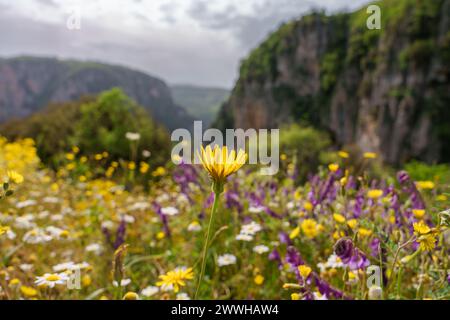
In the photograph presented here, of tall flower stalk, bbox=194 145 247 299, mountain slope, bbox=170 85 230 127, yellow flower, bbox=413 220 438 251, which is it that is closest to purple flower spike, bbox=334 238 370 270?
yellow flower, bbox=413 220 438 251

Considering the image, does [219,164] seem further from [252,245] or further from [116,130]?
[116,130]

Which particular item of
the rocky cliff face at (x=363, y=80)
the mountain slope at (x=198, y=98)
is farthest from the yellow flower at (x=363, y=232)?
the mountain slope at (x=198, y=98)

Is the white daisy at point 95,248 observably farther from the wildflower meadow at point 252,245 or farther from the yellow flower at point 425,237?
the yellow flower at point 425,237

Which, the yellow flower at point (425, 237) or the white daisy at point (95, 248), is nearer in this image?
the yellow flower at point (425, 237)

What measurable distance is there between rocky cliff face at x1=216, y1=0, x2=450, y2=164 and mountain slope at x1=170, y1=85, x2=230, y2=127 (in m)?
103

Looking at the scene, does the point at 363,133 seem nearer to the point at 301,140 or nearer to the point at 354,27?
the point at 354,27

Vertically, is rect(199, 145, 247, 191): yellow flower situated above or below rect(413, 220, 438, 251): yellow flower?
above

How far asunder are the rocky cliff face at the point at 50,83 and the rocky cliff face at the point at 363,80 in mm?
69974

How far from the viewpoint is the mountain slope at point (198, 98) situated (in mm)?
151250

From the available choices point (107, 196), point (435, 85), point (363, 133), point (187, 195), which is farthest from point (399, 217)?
point (363, 133)

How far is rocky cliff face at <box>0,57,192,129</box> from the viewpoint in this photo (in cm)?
10975

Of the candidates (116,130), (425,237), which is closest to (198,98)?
(116,130)

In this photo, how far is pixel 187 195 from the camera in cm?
254

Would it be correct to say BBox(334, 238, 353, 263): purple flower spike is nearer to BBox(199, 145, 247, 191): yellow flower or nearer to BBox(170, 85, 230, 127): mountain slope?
BBox(199, 145, 247, 191): yellow flower
